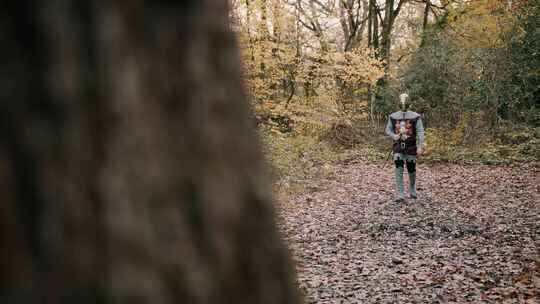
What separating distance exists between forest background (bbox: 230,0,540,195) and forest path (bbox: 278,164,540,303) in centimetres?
268

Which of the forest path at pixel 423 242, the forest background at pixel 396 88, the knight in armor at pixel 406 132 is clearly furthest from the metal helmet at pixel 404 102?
the forest background at pixel 396 88

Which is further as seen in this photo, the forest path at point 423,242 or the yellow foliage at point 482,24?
the yellow foliage at point 482,24

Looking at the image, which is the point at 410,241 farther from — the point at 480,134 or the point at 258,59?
the point at 480,134

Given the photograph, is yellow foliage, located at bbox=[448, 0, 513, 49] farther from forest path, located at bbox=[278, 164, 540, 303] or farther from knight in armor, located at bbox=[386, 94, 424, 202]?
knight in armor, located at bbox=[386, 94, 424, 202]

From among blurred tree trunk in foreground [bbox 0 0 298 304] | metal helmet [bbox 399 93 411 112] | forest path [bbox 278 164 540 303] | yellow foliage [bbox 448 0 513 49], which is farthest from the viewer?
yellow foliage [bbox 448 0 513 49]

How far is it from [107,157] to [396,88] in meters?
19.4

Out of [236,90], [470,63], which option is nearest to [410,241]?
[236,90]

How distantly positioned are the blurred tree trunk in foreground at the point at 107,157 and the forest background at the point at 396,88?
34.7 feet

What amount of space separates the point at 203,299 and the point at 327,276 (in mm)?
4645

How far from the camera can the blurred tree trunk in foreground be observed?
26.4 inches

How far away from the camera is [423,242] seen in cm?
620

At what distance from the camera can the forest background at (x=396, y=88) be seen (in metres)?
13.5

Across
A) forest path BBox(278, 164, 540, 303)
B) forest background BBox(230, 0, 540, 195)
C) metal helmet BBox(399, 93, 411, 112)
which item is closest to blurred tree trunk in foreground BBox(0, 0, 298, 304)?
forest path BBox(278, 164, 540, 303)

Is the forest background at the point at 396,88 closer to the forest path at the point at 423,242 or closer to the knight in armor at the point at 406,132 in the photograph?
the forest path at the point at 423,242
